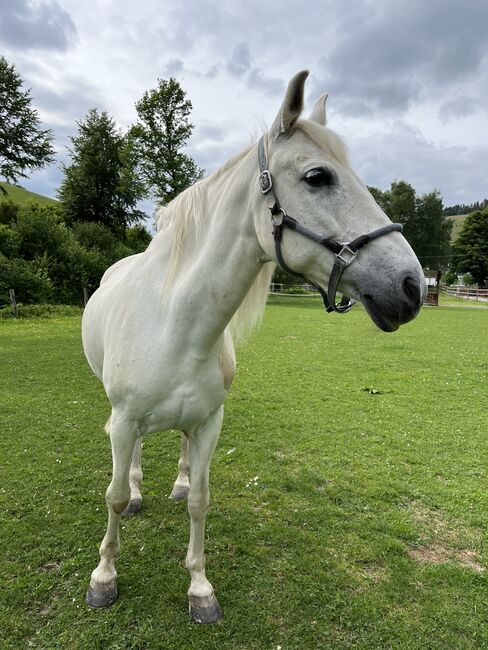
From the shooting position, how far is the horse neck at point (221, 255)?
180 cm

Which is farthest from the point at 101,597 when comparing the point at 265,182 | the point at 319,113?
the point at 319,113

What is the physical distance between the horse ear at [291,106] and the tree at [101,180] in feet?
95.7

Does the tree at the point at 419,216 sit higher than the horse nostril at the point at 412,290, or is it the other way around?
the tree at the point at 419,216

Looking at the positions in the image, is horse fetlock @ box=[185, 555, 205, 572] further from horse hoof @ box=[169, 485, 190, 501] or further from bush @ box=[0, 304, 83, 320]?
bush @ box=[0, 304, 83, 320]

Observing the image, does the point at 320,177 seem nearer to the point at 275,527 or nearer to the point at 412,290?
the point at 412,290

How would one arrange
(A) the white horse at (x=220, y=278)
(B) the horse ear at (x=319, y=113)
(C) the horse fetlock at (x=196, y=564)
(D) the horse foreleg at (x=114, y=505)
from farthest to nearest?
(C) the horse fetlock at (x=196, y=564)
(D) the horse foreleg at (x=114, y=505)
(B) the horse ear at (x=319, y=113)
(A) the white horse at (x=220, y=278)

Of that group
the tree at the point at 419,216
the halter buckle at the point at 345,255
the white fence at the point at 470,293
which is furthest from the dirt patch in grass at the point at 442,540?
the tree at the point at 419,216

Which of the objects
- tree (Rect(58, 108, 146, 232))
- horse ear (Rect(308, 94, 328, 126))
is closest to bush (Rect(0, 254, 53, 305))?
tree (Rect(58, 108, 146, 232))

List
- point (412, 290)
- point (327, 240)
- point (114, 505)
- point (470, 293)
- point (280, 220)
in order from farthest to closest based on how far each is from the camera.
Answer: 1. point (470, 293)
2. point (114, 505)
3. point (280, 220)
4. point (327, 240)
5. point (412, 290)

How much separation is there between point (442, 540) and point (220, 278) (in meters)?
2.90

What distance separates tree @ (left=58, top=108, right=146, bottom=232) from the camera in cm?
2906

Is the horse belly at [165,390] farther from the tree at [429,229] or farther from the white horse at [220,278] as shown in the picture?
the tree at [429,229]

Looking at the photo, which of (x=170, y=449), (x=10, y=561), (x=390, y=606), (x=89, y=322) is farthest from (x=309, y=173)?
(x=170, y=449)

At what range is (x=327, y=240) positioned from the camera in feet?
4.81
